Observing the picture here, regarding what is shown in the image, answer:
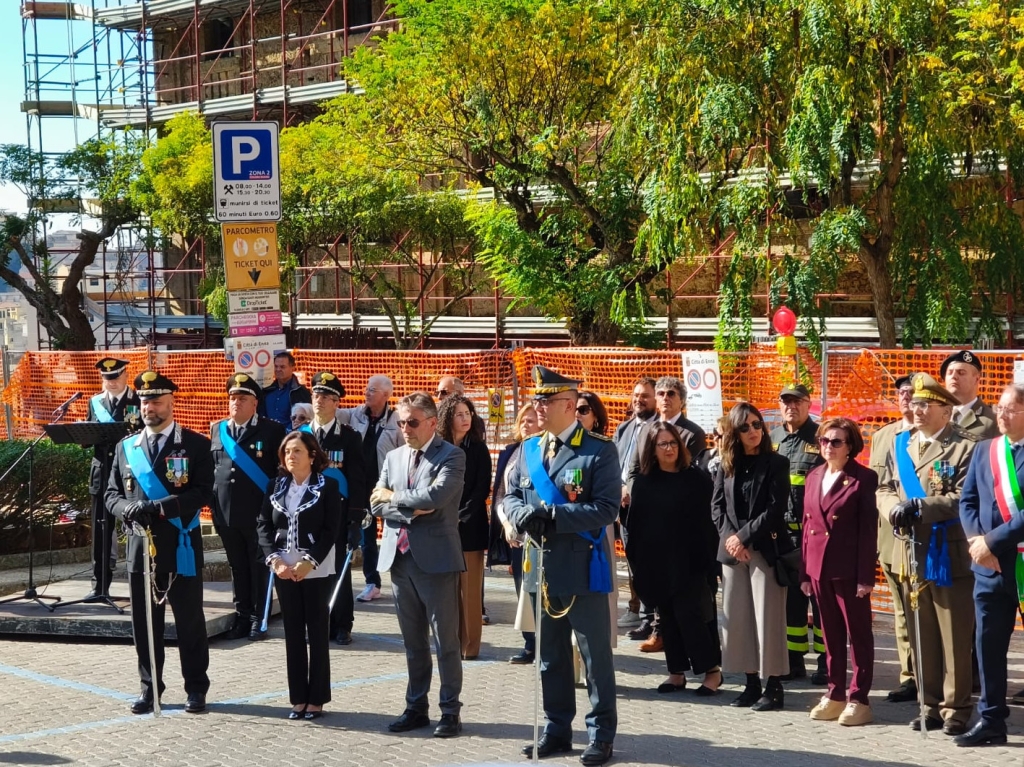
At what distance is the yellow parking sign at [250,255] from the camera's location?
11.6m

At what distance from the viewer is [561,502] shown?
23.7 ft

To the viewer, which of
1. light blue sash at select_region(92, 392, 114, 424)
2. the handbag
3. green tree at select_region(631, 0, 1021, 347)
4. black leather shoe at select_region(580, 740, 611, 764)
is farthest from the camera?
green tree at select_region(631, 0, 1021, 347)

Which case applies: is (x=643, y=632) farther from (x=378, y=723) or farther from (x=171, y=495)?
(x=171, y=495)

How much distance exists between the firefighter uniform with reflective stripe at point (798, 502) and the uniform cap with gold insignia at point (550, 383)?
209cm

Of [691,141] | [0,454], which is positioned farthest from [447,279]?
[0,454]

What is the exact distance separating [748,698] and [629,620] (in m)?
2.53

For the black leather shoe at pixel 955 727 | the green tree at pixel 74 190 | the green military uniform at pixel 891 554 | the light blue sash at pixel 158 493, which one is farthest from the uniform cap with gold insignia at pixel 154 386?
the green tree at pixel 74 190

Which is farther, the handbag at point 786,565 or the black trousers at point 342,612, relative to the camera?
the black trousers at point 342,612

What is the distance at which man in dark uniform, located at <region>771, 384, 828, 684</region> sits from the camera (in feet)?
29.2

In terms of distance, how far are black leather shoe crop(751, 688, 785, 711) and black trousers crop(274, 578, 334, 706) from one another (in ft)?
8.36

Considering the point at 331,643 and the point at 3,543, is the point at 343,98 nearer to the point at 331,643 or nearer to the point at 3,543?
the point at 3,543

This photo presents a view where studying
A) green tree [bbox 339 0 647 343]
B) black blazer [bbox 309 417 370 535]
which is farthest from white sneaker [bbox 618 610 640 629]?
green tree [bbox 339 0 647 343]

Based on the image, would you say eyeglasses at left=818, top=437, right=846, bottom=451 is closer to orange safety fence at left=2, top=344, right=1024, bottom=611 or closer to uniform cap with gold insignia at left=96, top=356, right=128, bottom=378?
orange safety fence at left=2, top=344, right=1024, bottom=611

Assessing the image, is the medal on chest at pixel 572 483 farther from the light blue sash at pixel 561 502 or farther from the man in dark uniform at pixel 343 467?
the man in dark uniform at pixel 343 467
